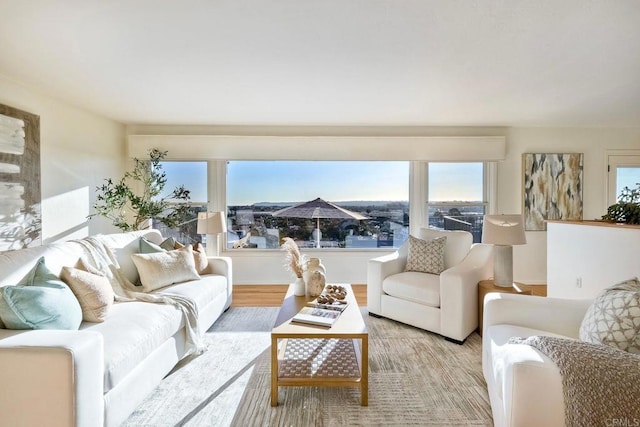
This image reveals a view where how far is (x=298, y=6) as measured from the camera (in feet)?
5.84

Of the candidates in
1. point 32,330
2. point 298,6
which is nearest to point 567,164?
point 298,6

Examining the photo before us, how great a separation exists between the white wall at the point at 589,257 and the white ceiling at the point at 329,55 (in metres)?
1.35

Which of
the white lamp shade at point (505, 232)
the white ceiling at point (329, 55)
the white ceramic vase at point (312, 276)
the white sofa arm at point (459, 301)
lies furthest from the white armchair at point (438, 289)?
the white ceiling at point (329, 55)

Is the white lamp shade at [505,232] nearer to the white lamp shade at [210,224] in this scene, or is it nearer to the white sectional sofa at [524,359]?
the white sectional sofa at [524,359]

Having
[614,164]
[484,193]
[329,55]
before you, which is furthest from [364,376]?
[614,164]

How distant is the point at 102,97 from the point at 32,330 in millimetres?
2688

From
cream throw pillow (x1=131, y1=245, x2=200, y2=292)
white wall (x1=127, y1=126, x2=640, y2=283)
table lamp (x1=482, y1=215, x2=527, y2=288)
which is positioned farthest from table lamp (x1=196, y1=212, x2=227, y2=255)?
table lamp (x1=482, y1=215, x2=527, y2=288)

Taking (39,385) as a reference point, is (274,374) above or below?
below

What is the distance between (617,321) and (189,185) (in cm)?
472

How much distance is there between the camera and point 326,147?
448cm

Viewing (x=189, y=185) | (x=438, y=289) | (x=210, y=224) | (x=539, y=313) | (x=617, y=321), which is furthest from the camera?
(x=189, y=185)

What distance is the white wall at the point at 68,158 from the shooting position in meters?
3.20

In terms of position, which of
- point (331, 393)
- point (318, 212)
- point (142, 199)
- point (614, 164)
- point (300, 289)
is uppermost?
point (614, 164)

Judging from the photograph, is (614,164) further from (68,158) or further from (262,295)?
(68,158)
